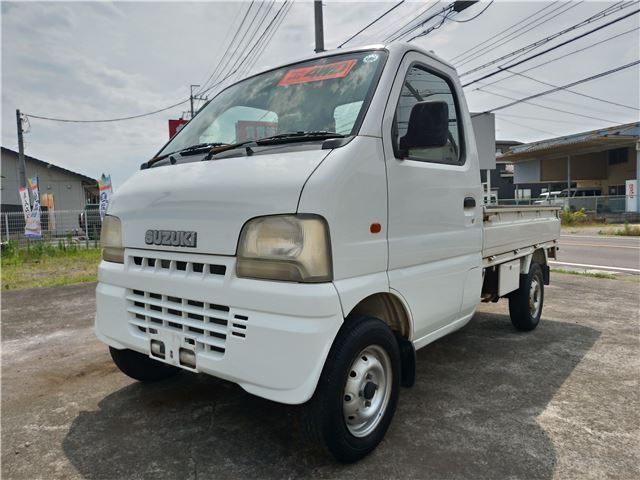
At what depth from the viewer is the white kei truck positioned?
Answer: 2.04m

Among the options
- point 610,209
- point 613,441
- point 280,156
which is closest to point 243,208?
point 280,156

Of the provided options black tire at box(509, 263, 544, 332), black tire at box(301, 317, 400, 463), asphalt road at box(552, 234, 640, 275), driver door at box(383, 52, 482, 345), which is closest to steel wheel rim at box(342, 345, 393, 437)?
black tire at box(301, 317, 400, 463)

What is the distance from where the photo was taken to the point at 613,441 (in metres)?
2.57

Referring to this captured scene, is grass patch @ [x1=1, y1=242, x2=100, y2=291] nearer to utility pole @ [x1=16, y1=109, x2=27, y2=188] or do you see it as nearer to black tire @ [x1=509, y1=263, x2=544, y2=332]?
black tire @ [x1=509, y1=263, x2=544, y2=332]

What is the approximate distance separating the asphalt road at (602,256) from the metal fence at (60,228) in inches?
505

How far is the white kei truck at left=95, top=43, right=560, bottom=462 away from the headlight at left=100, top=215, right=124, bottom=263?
0.04ft

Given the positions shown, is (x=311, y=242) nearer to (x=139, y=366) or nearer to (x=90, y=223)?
(x=139, y=366)

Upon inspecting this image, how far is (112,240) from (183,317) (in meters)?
0.85

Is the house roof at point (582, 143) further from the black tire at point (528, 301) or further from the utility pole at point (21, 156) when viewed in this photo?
the utility pole at point (21, 156)

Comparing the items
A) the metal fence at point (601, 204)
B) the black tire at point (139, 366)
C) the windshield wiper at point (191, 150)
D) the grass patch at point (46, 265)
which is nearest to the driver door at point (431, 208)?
the windshield wiper at point (191, 150)

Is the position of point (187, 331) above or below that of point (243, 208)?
below

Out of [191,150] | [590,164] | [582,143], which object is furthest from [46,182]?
[590,164]

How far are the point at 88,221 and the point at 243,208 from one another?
44.8 feet

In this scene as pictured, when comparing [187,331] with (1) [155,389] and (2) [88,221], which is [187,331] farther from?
(2) [88,221]
